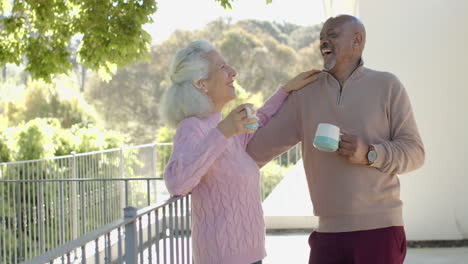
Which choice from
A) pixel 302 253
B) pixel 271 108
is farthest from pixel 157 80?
pixel 271 108

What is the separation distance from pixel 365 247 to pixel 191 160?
2.30 ft

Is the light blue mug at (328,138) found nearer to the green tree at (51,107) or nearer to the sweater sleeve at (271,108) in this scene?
the sweater sleeve at (271,108)

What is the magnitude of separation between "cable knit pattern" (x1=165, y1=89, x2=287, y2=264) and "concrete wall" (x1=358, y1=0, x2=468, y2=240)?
382 centimetres

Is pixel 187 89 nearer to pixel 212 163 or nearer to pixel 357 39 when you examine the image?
pixel 212 163

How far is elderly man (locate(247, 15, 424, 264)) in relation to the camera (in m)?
2.19

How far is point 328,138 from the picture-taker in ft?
6.61

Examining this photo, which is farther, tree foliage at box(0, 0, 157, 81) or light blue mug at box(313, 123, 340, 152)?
tree foliage at box(0, 0, 157, 81)

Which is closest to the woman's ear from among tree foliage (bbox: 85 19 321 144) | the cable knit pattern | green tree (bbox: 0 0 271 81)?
the cable knit pattern

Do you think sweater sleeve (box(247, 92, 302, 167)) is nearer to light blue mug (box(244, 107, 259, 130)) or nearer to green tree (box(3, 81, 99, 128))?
light blue mug (box(244, 107, 259, 130))

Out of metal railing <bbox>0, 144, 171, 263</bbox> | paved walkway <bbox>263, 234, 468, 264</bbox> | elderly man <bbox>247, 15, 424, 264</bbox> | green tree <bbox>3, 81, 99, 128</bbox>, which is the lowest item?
paved walkway <bbox>263, 234, 468, 264</bbox>

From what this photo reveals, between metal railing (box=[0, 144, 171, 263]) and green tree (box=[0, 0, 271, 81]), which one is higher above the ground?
green tree (box=[0, 0, 271, 81])

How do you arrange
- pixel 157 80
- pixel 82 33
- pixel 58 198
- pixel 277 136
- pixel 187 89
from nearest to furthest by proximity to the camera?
pixel 187 89
pixel 277 136
pixel 58 198
pixel 82 33
pixel 157 80

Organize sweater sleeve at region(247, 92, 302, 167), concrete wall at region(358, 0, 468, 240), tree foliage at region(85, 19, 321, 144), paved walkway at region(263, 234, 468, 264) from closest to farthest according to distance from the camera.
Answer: sweater sleeve at region(247, 92, 302, 167) → paved walkway at region(263, 234, 468, 264) → concrete wall at region(358, 0, 468, 240) → tree foliage at region(85, 19, 321, 144)

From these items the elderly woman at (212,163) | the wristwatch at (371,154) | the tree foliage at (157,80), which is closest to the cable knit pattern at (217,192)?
the elderly woman at (212,163)
